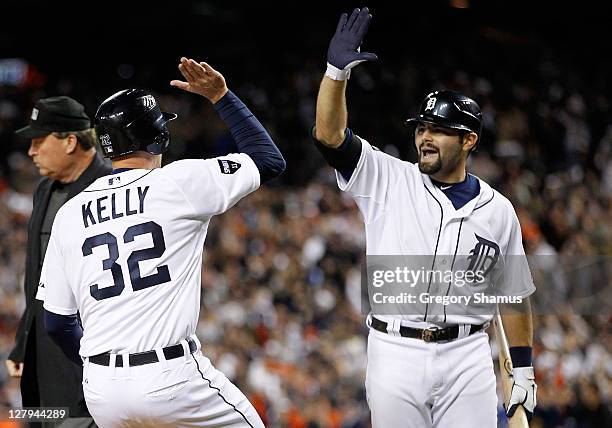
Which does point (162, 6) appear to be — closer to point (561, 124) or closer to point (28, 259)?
point (561, 124)

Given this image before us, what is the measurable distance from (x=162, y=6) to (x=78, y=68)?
207 centimetres

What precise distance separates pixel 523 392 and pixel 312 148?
9.18m

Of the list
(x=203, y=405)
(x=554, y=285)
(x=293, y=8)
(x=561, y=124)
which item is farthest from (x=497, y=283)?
(x=293, y=8)

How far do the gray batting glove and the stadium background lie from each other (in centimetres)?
375

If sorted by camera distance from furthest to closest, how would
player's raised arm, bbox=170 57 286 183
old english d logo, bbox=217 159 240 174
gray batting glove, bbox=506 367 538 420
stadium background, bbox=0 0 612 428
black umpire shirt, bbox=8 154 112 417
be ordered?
stadium background, bbox=0 0 612 428 < black umpire shirt, bbox=8 154 112 417 < gray batting glove, bbox=506 367 538 420 < player's raised arm, bbox=170 57 286 183 < old english d logo, bbox=217 159 240 174

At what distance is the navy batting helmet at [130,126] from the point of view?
3.58 m

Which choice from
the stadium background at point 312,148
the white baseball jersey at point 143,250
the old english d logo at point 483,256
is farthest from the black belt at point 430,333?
the stadium background at point 312,148

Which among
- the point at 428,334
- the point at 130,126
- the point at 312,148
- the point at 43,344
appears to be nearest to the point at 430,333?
the point at 428,334

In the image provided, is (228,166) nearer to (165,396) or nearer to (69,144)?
(165,396)

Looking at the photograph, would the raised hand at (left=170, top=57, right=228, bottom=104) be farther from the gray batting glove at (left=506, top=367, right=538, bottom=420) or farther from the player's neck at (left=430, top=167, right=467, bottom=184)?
the gray batting glove at (left=506, top=367, right=538, bottom=420)

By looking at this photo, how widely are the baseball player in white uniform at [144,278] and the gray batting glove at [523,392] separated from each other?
1159 millimetres

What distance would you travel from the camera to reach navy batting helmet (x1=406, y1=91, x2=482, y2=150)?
4.01 meters

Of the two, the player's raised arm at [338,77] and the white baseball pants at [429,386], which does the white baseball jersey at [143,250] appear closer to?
the player's raised arm at [338,77]

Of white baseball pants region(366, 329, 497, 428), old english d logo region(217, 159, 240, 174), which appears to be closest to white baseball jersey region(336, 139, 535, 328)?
white baseball pants region(366, 329, 497, 428)
